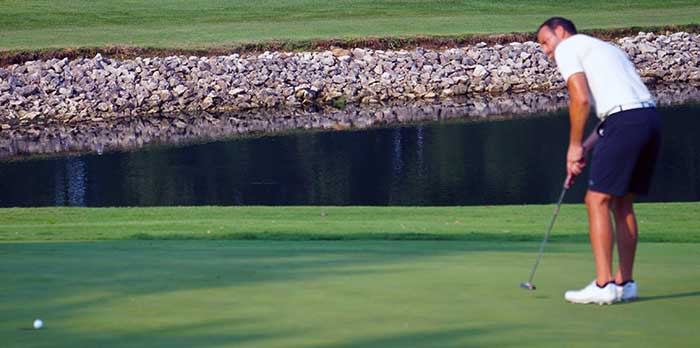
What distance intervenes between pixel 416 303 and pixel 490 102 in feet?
81.0

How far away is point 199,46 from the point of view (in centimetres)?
3262

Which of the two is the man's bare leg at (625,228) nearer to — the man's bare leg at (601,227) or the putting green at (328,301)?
the man's bare leg at (601,227)

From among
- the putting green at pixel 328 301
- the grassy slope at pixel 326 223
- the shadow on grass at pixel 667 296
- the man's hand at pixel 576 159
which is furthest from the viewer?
the grassy slope at pixel 326 223

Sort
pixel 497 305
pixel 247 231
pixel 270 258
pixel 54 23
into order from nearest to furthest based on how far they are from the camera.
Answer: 1. pixel 497 305
2. pixel 270 258
3. pixel 247 231
4. pixel 54 23

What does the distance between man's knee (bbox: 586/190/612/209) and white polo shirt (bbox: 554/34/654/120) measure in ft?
1.37

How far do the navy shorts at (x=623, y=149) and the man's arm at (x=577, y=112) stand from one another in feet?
0.32

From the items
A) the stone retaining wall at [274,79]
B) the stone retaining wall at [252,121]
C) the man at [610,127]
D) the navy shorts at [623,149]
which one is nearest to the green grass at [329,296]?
the man at [610,127]

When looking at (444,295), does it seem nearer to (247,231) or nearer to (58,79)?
(247,231)

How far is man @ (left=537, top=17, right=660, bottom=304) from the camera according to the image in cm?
590

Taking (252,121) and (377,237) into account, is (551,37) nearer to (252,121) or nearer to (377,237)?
(377,237)

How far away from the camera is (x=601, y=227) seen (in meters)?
6.07

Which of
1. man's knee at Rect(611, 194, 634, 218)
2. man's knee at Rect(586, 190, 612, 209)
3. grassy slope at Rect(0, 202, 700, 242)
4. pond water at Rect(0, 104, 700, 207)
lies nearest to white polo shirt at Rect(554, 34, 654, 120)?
man's knee at Rect(586, 190, 612, 209)

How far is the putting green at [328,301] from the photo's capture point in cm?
488

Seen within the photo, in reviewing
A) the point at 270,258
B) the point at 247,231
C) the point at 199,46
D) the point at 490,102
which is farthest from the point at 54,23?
the point at 270,258
